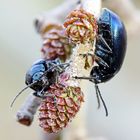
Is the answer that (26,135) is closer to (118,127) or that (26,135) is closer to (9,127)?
(9,127)

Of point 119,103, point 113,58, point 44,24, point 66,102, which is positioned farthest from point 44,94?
point 119,103

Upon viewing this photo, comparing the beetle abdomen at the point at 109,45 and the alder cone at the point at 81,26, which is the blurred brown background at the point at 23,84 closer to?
the beetle abdomen at the point at 109,45

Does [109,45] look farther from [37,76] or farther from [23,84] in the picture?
[23,84]

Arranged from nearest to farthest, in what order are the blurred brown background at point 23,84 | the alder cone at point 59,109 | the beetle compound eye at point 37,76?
the alder cone at point 59,109 → the beetle compound eye at point 37,76 → the blurred brown background at point 23,84

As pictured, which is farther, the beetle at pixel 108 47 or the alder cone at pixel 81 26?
the beetle at pixel 108 47

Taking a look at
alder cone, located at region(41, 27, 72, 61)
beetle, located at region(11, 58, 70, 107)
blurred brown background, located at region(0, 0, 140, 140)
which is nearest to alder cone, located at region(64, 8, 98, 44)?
beetle, located at region(11, 58, 70, 107)

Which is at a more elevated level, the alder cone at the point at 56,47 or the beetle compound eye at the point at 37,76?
the alder cone at the point at 56,47

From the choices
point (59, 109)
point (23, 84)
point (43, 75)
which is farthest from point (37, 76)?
point (23, 84)

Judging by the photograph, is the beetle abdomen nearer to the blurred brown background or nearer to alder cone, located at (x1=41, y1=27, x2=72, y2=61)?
alder cone, located at (x1=41, y1=27, x2=72, y2=61)

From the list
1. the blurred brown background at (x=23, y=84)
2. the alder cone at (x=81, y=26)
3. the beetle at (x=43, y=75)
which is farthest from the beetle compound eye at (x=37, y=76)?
the blurred brown background at (x=23, y=84)
